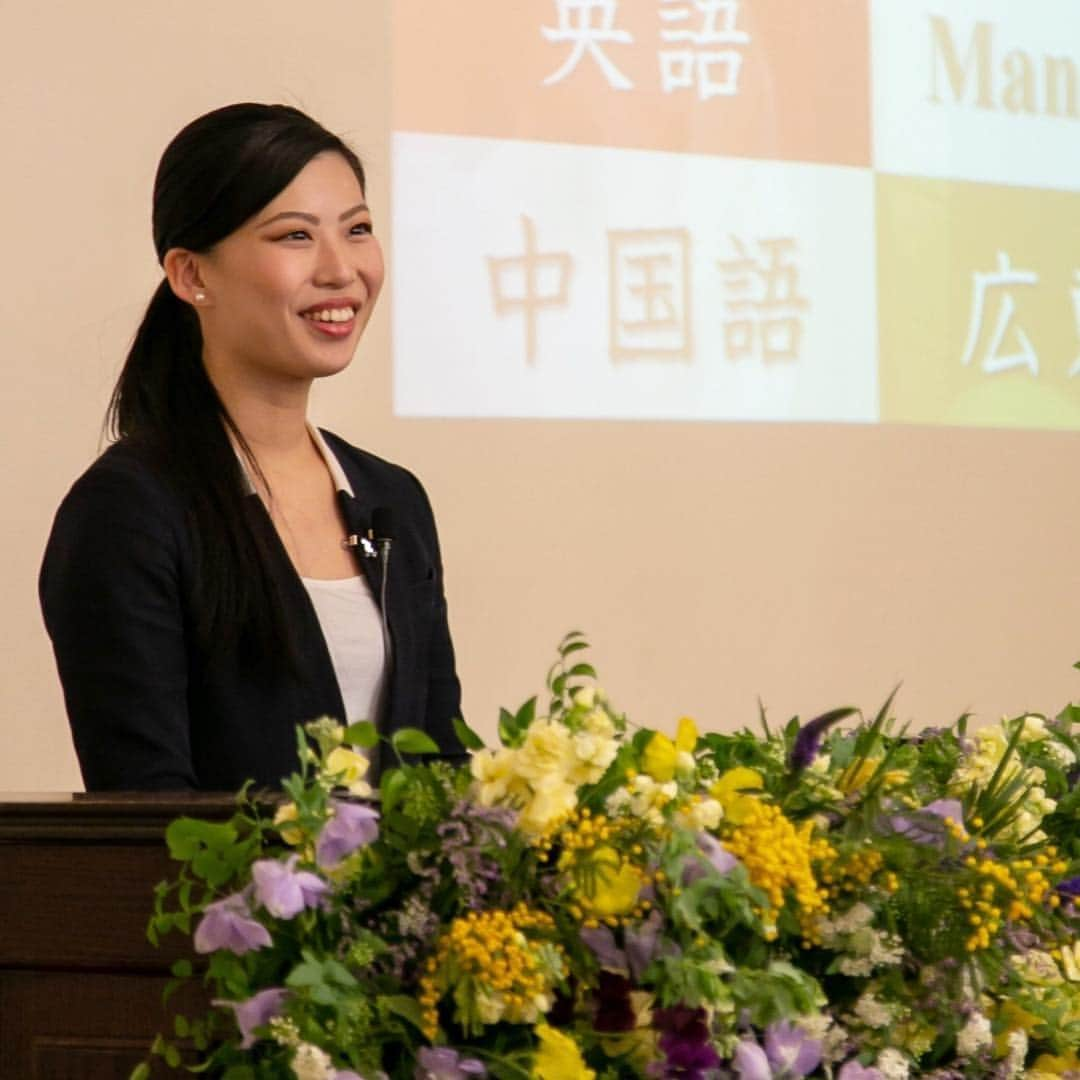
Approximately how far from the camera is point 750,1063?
1.13 m

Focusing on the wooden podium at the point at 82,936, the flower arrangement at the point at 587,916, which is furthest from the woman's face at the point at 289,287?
the flower arrangement at the point at 587,916

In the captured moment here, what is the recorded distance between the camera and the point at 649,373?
3559 mm

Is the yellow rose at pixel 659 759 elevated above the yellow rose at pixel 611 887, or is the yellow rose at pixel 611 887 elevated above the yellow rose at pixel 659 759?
the yellow rose at pixel 659 759

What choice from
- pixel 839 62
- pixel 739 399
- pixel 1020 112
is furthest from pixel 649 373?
pixel 1020 112

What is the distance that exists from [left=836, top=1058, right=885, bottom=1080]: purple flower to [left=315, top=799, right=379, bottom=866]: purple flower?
30 cm

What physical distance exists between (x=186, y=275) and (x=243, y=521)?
292mm

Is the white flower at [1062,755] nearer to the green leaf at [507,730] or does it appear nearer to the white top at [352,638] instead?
the green leaf at [507,730]

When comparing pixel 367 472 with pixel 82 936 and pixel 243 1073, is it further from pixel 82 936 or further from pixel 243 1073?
pixel 243 1073

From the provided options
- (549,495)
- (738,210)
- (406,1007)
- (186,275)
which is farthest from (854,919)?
(738,210)

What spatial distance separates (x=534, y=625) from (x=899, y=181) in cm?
105

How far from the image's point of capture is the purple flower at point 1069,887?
4.46ft

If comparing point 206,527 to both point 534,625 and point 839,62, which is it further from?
point 839,62

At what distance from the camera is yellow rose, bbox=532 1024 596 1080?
3.63 feet

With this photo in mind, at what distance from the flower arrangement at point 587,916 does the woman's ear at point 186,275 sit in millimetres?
959
